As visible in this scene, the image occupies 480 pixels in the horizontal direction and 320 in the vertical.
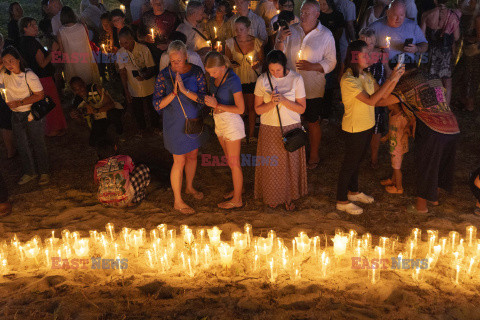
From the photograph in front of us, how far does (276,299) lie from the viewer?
12.4ft

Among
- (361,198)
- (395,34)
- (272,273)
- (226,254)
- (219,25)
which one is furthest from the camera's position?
(219,25)

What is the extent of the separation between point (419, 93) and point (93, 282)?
379 centimetres

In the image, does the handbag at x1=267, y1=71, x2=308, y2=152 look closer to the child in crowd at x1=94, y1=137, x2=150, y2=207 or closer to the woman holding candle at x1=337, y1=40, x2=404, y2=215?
the woman holding candle at x1=337, y1=40, x2=404, y2=215

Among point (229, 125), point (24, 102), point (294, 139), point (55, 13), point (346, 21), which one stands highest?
point (55, 13)

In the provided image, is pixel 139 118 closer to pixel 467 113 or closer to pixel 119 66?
pixel 119 66

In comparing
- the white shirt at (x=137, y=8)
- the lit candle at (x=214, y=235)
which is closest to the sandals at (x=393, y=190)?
the lit candle at (x=214, y=235)

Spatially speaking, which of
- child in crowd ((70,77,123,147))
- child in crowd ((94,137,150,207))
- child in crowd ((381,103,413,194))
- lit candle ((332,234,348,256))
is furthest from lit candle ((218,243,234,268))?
child in crowd ((70,77,123,147))

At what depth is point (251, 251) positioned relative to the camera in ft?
15.0

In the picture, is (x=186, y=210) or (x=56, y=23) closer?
(x=186, y=210)

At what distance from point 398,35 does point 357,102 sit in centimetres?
202

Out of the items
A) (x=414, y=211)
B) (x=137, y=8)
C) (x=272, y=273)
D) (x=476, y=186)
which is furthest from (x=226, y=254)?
(x=137, y=8)

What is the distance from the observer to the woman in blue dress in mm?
4738

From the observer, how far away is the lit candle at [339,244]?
4.25 metres

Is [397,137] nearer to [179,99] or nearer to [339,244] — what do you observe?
[339,244]
